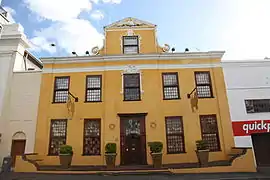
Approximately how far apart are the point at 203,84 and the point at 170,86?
2.08m

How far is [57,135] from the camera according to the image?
12352 mm

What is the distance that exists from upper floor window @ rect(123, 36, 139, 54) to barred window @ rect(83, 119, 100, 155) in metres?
4.98

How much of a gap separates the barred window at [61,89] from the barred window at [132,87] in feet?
12.2

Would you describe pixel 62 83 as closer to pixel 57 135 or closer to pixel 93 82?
pixel 93 82

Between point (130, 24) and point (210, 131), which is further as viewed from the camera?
point (130, 24)

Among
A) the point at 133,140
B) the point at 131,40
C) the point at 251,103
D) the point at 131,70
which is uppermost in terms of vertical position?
the point at 131,40

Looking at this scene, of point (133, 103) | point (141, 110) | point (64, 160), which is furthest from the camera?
point (133, 103)

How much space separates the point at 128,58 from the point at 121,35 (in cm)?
193

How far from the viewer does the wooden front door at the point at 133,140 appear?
38.7ft

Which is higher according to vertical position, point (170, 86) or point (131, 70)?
point (131, 70)

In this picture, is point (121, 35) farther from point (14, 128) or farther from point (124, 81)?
point (14, 128)

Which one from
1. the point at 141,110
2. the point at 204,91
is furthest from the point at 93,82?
the point at 204,91

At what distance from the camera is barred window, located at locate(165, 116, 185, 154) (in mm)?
11992

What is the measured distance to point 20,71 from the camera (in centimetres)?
1359
